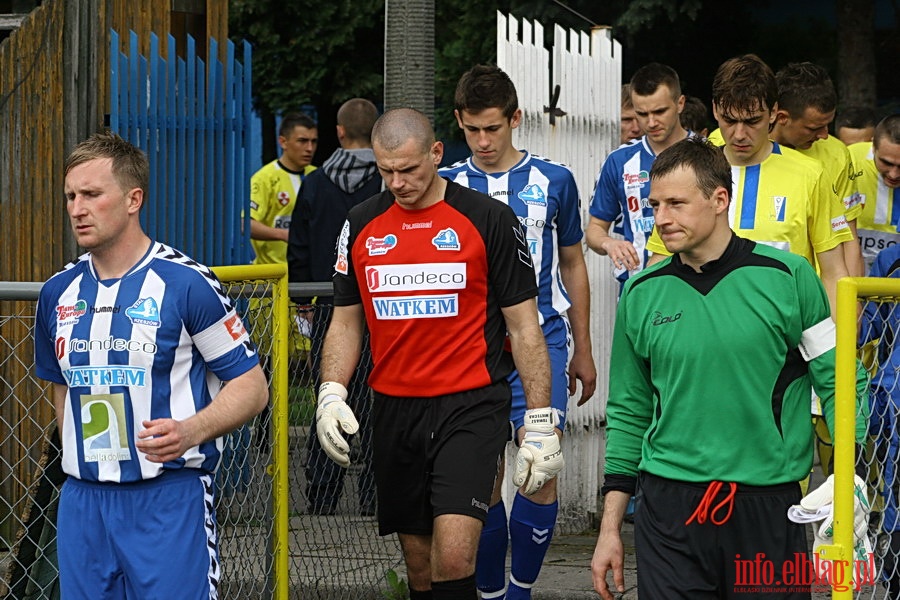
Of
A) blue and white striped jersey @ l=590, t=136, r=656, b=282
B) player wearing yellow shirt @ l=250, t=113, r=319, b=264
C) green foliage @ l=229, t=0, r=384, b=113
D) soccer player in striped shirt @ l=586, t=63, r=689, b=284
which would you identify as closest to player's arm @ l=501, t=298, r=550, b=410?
soccer player in striped shirt @ l=586, t=63, r=689, b=284

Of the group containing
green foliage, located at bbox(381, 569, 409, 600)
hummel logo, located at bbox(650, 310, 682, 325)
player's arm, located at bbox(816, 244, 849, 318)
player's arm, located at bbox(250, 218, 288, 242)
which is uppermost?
player's arm, located at bbox(250, 218, 288, 242)

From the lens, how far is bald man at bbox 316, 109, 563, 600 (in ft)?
18.6

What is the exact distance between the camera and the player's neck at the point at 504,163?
23.1 feet

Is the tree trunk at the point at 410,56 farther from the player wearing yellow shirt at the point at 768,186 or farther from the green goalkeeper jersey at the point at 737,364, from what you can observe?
the green goalkeeper jersey at the point at 737,364

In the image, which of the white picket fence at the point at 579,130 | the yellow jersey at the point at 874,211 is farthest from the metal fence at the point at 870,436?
the yellow jersey at the point at 874,211

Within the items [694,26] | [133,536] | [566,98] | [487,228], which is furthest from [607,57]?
[694,26]

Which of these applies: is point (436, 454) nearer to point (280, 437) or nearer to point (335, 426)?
point (335, 426)

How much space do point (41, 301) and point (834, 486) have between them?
2.56 m

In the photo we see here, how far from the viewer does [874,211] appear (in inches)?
337

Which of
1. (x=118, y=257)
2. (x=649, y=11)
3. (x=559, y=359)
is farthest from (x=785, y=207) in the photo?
(x=649, y=11)

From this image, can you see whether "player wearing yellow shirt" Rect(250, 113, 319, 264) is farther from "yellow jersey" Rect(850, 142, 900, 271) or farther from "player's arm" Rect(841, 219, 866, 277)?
"player's arm" Rect(841, 219, 866, 277)

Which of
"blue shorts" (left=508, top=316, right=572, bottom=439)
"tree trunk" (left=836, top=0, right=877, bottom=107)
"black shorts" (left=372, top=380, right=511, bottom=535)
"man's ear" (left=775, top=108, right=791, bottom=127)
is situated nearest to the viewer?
"black shorts" (left=372, top=380, right=511, bottom=535)

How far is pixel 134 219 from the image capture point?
4.69 metres

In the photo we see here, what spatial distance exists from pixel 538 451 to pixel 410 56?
2751mm
